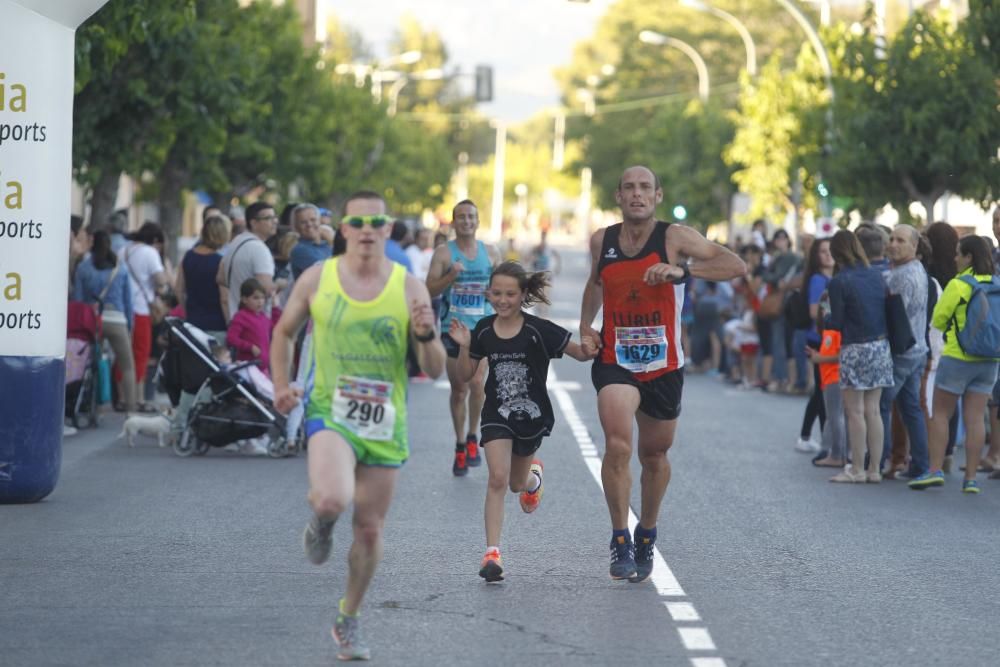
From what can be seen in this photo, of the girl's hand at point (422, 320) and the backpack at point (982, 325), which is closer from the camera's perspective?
the girl's hand at point (422, 320)

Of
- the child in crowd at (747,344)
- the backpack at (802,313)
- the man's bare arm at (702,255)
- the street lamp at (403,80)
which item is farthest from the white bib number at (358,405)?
the street lamp at (403,80)

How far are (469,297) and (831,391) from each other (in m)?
3.25

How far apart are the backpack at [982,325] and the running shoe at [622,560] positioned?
5.21 meters

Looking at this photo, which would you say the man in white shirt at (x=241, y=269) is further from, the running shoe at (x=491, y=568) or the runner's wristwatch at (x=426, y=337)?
the runner's wristwatch at (x=426, y=337)

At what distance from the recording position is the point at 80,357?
17.2 m

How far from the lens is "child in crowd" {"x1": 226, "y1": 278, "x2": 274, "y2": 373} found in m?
16.0

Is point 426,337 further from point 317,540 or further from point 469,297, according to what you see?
point 469,297

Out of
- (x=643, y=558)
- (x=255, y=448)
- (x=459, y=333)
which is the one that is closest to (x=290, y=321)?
(x=459, y=333)

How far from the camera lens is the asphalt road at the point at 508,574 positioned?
802 centimetres

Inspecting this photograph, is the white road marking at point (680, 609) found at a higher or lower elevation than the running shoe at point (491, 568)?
lower

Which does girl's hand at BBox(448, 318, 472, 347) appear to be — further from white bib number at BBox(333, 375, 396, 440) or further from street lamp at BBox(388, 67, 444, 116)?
street lamp at BBox(388, 67, 444, 116)

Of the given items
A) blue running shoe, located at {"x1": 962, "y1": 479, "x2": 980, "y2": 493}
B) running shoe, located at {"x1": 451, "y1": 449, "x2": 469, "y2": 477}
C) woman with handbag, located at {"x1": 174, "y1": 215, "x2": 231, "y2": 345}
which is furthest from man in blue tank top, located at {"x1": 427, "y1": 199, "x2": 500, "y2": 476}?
blue running shoe, located at {"x1": 962, "y1": 479, "x2": 980, "y2": 493}

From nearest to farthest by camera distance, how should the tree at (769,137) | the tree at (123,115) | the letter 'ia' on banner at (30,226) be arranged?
the letter 'ia' on banner at (30,226) → the tree at (123,115) → the tree at (769,137)

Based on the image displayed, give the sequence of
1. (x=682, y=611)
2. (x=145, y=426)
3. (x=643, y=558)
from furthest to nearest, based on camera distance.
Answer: (x=145, y=426) < (x=643, y=558) < (x=682, y=611)
